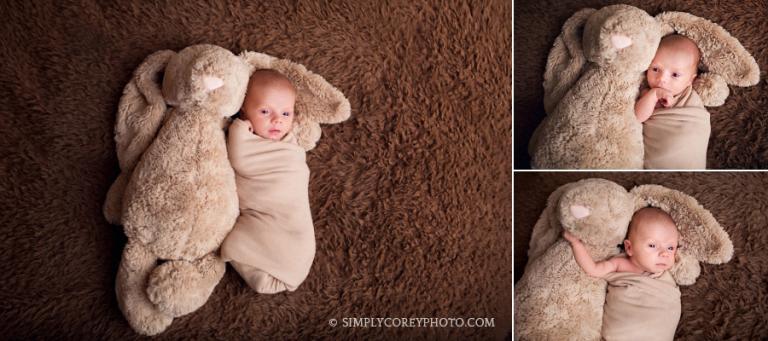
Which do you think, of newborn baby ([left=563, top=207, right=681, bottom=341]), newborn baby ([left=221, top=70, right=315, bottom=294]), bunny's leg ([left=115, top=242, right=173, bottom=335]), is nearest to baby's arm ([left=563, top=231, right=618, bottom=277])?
newborn baby ([left=563, top=207, right=681, bottom=341])

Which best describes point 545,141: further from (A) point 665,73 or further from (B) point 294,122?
(B) point 294,122

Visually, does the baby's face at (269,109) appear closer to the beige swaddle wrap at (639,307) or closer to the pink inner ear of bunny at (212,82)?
the pink inner ear of bunny at (212,82)

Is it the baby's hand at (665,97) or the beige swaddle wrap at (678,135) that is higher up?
the baby's hand at (665,97)

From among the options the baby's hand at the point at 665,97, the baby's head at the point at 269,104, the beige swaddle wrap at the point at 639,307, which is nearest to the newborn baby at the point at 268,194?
the baby's head at the point at 269,104

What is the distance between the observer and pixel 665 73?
3.74ft

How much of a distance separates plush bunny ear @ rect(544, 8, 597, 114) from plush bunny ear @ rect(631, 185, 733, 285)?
25 cm

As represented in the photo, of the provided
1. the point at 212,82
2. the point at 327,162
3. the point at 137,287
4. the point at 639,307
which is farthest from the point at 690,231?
the point at 137,287

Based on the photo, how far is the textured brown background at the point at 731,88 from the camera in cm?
118

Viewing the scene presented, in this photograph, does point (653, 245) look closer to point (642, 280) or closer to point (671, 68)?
point (642, 280)

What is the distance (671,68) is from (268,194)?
0.80m

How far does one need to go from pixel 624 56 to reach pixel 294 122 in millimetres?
640

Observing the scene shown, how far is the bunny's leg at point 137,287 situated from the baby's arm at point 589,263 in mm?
794

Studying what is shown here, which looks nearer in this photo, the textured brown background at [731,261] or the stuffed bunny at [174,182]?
the stuffed bunny at [174,182]

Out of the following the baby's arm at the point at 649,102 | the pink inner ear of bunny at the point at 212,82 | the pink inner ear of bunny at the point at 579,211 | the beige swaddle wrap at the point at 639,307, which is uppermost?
the pink inner ear of bunny at the point at 212,82
